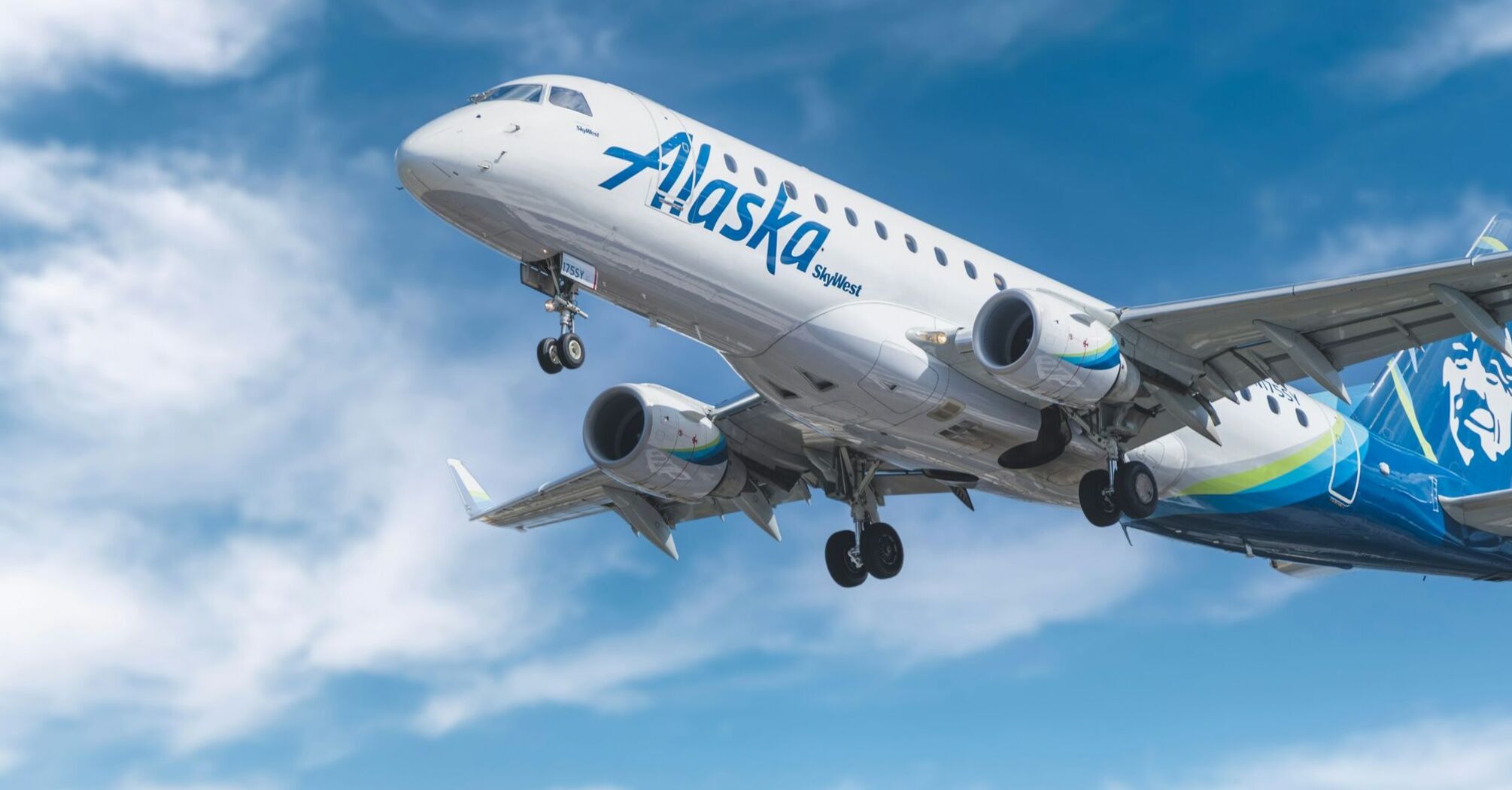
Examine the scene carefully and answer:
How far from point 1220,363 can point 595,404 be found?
993cm

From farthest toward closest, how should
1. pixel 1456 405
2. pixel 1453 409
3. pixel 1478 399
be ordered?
pixel 1478 399 < pixel 1456 405 < pixel 1453 409

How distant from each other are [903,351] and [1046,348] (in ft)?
6.50

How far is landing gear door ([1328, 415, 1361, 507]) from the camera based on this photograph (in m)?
26.8

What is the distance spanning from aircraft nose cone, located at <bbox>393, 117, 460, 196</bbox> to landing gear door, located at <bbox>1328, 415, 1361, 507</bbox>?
51.1ft

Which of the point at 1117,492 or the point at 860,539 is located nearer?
the point at 1117,492

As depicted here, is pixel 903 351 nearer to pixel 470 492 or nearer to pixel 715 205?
pixel 715 205

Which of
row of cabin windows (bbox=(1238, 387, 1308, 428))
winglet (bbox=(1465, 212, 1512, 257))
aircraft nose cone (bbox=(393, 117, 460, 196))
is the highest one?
winglet (bbox=(1465, 212, 1512, 257))

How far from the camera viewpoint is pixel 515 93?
2147 cm

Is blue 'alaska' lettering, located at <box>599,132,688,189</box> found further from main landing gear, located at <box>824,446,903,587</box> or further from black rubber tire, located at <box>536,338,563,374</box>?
main landing gear, located at <box>824,446,903,587</box>

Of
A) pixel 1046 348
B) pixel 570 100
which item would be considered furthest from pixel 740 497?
pixel 570 100

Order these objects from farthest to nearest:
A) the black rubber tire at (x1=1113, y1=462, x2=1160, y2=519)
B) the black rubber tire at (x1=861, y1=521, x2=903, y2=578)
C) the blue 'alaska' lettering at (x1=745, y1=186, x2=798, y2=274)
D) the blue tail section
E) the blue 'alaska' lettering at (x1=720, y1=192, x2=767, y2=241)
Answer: the blue tail section → the black rubber tire at (x1=861, y1=521, x2=903, y2=578) → the black rubber tire at (x1=1113, y1=462, x2=1160, y2=519) → the blue 'alaska' lettering at (x1=745, y1=186, x2=798, y2=274) → the blue 'alaska' lettering at (x1=720, y1=192, x2=767, y2=241)

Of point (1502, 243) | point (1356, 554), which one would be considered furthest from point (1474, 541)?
point (1502, 243)

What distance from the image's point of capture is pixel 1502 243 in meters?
31.7

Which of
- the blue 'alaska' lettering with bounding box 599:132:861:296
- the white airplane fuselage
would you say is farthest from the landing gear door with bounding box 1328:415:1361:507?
the blue 'alaska' lettering with bounding box 599:132:861:296
